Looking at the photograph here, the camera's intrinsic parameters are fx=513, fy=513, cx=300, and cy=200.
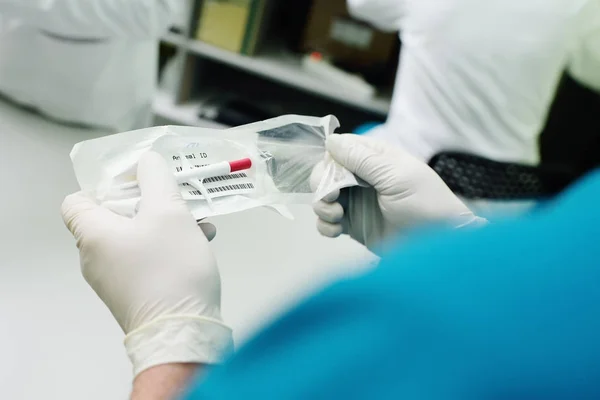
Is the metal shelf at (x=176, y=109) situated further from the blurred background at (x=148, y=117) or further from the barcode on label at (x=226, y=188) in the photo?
the barcode on label at (x=226, y=188)

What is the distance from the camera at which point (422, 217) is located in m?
0.73

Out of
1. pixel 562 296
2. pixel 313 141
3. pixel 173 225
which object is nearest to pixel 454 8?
pixel 313 141

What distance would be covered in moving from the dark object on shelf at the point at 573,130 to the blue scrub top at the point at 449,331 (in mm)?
1643

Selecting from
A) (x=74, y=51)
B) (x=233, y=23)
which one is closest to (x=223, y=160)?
(x=74, y=51)

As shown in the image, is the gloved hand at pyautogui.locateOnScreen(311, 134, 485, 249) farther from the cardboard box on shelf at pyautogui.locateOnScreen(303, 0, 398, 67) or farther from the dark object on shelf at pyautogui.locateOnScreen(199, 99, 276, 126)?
the cardboard box on shelf at pyautogui.locateOnScreen(303, 0, 398, 67)

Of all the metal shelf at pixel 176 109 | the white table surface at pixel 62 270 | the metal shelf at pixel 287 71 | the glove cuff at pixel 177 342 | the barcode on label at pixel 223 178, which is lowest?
the metal shelf at pixel 176 109

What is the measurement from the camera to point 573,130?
1733 millimetres

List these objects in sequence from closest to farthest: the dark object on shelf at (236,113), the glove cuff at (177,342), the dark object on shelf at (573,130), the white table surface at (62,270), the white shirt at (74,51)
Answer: the glove cuff at (177,342)
the white table surface at (62,270)
the white shirt at (74,51)
the dark object on shelf at (573,130)
the dark object on shelf at (236,113)

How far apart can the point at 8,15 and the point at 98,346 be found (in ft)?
2.48

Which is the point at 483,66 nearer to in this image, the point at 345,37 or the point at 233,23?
the point at 345,37

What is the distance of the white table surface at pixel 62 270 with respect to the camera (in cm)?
73

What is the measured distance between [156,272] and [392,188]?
1.18 ft

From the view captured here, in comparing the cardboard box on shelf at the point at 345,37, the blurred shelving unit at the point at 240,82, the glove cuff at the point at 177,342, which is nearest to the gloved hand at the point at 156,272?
the glove cuff at the point at 177,342

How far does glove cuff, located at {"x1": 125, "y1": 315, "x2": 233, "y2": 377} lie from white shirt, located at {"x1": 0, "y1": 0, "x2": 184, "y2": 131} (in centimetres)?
81
